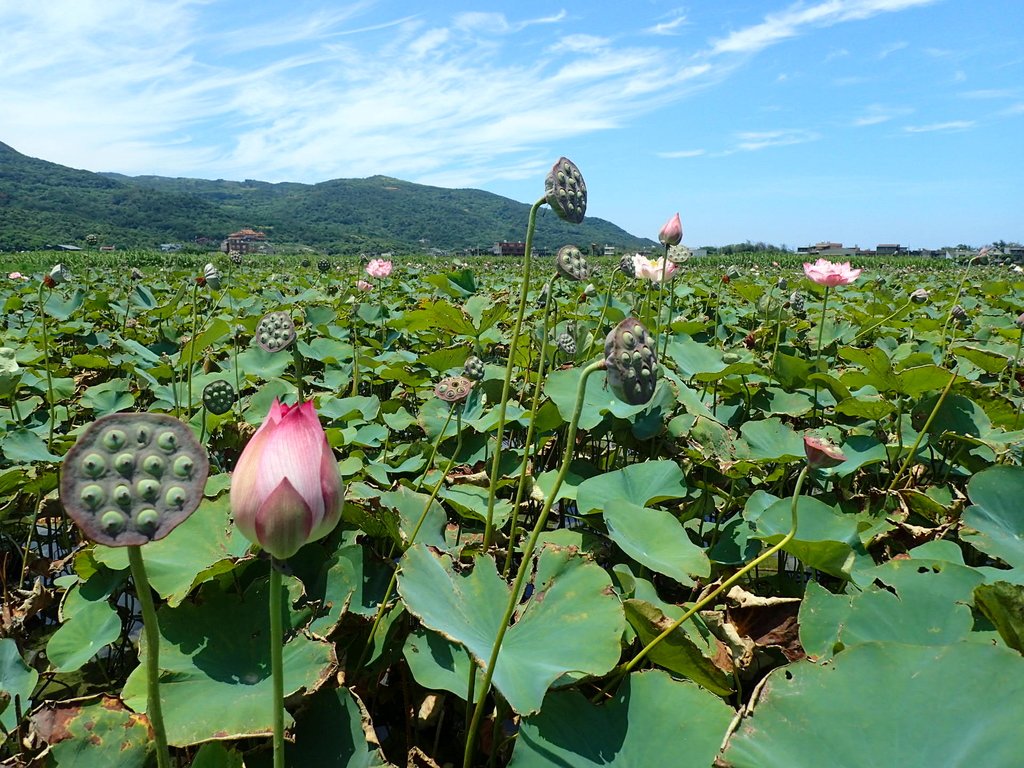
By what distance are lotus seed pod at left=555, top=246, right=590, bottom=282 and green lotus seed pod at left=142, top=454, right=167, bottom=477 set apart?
111 centimetres

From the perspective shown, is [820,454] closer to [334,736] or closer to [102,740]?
[334,736]

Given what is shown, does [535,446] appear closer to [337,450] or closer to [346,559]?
[337,450]

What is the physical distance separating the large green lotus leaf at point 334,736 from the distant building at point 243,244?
12.4 feet

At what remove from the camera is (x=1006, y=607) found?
88cm

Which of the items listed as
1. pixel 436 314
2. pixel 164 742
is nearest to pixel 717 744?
pixel 164 742

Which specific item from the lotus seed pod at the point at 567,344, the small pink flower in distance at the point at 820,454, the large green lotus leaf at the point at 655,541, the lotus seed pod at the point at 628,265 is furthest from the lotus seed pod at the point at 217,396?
the lotus seed pod at the point at 628,265

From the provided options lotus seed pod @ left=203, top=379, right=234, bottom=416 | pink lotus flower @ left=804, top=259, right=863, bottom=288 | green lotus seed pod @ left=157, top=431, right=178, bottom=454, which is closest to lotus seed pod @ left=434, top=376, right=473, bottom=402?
lotus seed pod @ left=203, top=379, right=234, bottom=416

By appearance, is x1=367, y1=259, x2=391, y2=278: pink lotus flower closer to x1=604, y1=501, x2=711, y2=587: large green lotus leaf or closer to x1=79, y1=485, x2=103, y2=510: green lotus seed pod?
x1=604, y1=501, x2=711, y2=587: large green lotus leaf

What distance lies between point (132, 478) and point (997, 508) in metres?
1.48

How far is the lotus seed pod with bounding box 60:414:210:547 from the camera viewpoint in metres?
0.52

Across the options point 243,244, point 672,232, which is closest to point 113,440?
point 672,232

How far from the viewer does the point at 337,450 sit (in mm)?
2072

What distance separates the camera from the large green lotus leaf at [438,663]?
3.31 ft

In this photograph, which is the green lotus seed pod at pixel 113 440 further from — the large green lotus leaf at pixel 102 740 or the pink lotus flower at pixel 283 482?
the large green lotus leaf at pixel 102 740
